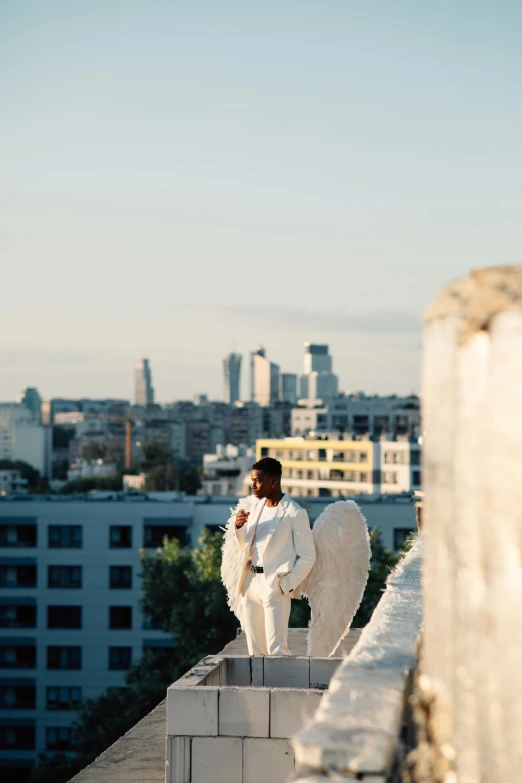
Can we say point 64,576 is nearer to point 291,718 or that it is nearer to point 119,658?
point 119,658

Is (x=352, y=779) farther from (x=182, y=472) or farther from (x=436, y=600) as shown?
(x=182, y=472)

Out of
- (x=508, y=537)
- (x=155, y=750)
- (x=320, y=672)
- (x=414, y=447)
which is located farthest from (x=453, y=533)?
(x=414, y=447)

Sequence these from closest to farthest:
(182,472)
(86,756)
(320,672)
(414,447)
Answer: (320,672)
(86,756)
(414,447)
(182,472)

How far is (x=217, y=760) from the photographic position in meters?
5.49

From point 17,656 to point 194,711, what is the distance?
1936 inches

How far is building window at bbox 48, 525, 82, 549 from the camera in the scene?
5303 centimetres

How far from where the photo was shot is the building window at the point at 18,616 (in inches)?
2080

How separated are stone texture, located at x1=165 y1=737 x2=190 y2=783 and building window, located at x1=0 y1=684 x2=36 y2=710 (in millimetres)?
48394

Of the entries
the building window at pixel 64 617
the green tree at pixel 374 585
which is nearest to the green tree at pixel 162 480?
the building window at pixel 64 617

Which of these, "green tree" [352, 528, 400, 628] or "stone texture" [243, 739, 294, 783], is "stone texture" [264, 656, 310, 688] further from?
"green tree" [352, 528, 400, 628]

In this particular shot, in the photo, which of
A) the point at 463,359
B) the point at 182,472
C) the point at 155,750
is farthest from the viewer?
the point at 182,472

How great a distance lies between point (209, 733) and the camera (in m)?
5.50

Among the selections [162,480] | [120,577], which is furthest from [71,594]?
[162,480]

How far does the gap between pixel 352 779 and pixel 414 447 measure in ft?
301
